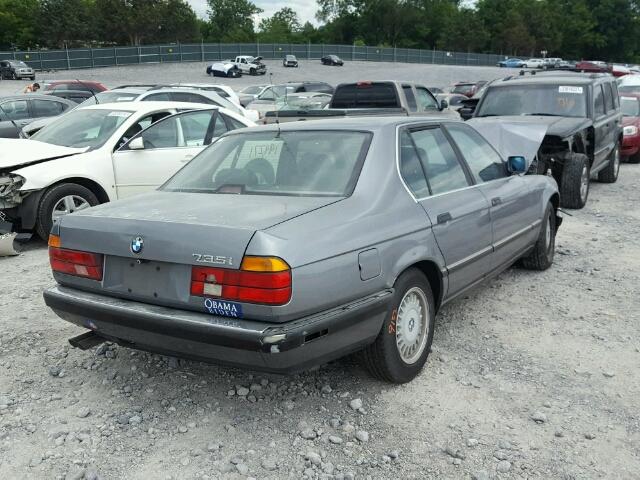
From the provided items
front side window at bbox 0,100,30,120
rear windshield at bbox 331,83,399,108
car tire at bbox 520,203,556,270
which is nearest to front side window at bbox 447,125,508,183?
car tire at bbox 520,203,556,270

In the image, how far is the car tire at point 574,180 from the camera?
8.42 meters

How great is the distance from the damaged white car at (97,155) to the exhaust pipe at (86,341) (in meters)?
3.66

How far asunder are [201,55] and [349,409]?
191ft

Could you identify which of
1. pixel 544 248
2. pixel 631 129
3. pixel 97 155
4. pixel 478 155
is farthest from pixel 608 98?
pixel 97 155

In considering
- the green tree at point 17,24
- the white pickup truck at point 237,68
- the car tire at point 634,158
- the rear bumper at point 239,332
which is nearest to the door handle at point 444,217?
the rear bumper at point 239,332

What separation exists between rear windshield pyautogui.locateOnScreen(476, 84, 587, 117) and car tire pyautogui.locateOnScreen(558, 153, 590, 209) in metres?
1.03

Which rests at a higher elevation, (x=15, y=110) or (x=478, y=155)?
(x=478, y=155)

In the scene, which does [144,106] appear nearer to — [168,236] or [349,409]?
[168,236]

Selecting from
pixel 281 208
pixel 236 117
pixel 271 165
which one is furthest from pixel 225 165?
pixel 236 117

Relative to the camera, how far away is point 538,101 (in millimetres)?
9445

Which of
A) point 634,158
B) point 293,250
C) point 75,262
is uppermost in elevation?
point 293,250

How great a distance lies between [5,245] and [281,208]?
4.34m

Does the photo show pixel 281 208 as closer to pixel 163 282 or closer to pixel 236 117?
pixel 163 282

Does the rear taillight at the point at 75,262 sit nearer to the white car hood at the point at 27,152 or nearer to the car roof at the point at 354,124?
the car roof at the point at 354,124
